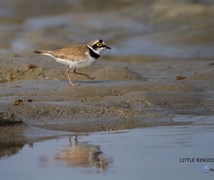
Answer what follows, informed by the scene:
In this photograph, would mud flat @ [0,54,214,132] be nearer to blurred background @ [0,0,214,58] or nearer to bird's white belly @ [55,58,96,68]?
bird's white belly @ [55,58,96,68]

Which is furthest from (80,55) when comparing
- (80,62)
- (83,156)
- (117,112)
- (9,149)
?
(83,156)

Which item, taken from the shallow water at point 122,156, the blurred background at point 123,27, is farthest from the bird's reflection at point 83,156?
the blurred background at point 123,27

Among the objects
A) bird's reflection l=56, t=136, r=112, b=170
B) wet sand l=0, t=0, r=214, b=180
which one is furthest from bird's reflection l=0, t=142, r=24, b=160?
bird's reflection l=56, t=136, r=112, b=170

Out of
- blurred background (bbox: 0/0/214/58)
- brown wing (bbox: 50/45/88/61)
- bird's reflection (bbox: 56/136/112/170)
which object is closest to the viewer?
bird's reflection (bbox: 56/136/112/170)

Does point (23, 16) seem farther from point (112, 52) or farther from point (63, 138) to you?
point (63, 138)

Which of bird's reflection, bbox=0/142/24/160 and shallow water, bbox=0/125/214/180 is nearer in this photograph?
shallow water, bbox=0/125/214/180

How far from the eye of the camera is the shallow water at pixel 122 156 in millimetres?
6355

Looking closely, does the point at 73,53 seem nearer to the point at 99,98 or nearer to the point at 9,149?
the point at 99,98

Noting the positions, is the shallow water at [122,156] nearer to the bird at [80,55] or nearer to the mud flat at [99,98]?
the mud flat at [99,98]

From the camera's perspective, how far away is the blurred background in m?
17.2

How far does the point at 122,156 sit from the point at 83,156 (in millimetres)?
370

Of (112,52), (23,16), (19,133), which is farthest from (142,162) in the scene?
(23,16)

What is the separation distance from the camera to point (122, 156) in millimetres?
6941

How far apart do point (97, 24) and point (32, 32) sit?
2.07 metres
